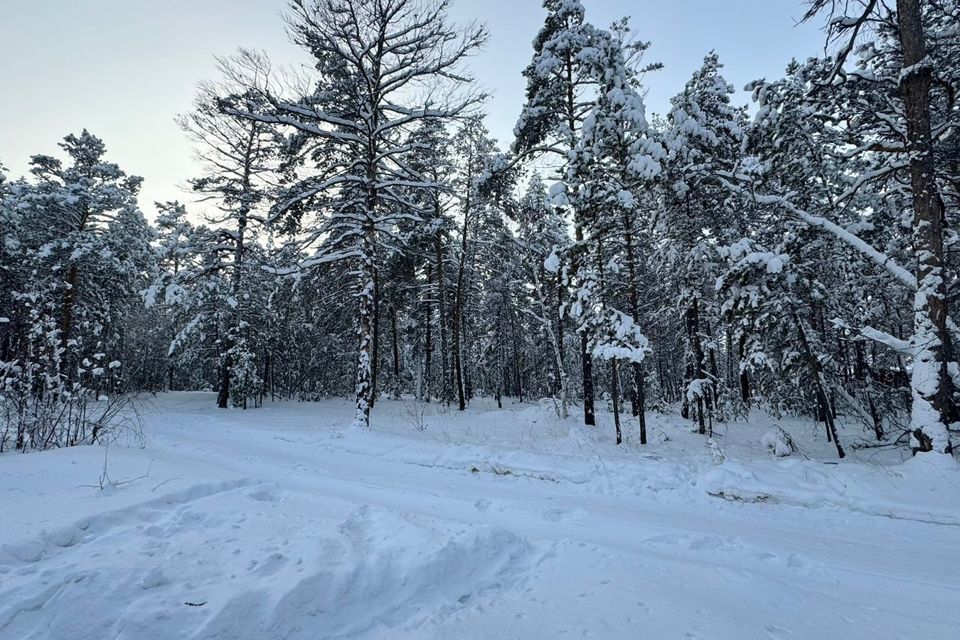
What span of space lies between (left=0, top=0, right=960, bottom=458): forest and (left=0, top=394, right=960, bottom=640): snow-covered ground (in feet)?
10.6

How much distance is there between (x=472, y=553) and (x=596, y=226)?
9.46 m

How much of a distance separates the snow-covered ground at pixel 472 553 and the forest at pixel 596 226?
3224 mm

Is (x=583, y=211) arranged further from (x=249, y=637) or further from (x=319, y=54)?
(x=249, y=637)

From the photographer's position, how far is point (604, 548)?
3.85 metres

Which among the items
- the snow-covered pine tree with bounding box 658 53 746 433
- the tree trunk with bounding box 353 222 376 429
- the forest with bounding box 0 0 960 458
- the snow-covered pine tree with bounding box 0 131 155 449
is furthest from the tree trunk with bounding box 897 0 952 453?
the snow-covered pine tree with bounding box 0 131 155 449

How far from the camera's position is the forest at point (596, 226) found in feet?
25.0

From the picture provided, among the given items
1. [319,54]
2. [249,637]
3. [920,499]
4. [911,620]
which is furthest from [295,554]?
[319,54]

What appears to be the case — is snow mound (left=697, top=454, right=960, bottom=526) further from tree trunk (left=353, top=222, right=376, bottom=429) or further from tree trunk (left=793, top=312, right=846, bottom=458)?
tree trunk (left=353, top=222, right=376, bottom=429)

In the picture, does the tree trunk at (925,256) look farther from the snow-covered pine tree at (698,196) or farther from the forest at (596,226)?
the snow-covered pine tree at (698,196)

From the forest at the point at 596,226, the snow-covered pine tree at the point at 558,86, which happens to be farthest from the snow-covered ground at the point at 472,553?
the snow-covered pine tree at the point at 558,86

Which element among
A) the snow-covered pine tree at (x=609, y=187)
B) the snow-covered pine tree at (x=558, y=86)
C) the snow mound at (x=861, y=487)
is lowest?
the snow mound at (x=861, y=487)

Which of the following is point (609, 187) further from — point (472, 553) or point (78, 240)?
point (78, 240)

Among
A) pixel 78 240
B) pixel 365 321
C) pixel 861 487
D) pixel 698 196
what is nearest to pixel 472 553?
pixel 861 487

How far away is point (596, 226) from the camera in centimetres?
1114
